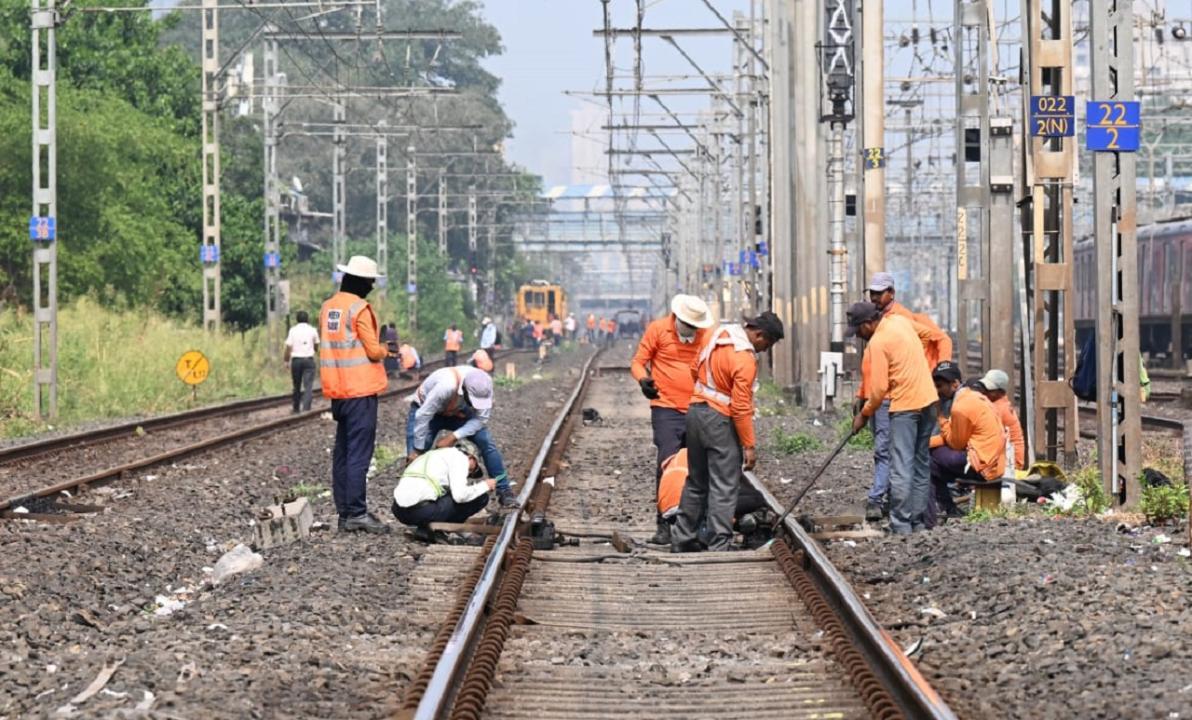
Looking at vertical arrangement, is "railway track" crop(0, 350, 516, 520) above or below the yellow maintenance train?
below

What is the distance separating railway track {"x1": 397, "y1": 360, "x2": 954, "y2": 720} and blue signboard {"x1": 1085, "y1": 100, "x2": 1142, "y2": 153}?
3343 millimetres

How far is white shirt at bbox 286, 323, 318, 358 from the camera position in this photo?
2884cm

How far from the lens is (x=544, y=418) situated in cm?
3081

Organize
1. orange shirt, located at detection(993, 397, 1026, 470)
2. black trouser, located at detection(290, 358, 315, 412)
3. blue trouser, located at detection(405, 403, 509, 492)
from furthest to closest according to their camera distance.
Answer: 1. black trouser, located at detection(290, 358, 315, 412)
2. orange shirt, located at detection(993, 397, 1026, 470)
3. blue trouser, located at detection(405, 403, 509, 492)

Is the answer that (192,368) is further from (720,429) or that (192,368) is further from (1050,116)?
(720,429)

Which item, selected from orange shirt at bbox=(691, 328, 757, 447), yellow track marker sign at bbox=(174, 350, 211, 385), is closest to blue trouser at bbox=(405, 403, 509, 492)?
orange shirt at bbox=(691, 328, 757, 447)

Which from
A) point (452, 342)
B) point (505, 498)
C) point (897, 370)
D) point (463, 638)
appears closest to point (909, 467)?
point (897, 370)

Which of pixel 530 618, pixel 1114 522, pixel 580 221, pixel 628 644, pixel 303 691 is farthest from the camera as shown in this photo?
pixel 580 221

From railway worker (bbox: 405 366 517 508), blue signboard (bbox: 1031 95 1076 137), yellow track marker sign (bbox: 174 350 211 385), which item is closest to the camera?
railway worker (bbox: 405 366 517 508)

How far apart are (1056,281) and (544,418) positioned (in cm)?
1492

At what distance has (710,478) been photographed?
12.3 metres

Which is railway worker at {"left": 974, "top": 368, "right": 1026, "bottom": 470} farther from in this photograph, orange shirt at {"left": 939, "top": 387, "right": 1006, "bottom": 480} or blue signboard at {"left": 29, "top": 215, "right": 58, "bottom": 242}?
blue signboard at {"left": 29, "top": 215, "right": 58, "bottom": 242}

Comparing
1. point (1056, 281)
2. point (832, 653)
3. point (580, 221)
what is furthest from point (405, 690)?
point (580, 221)

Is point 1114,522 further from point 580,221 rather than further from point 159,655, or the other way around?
point 580,221
